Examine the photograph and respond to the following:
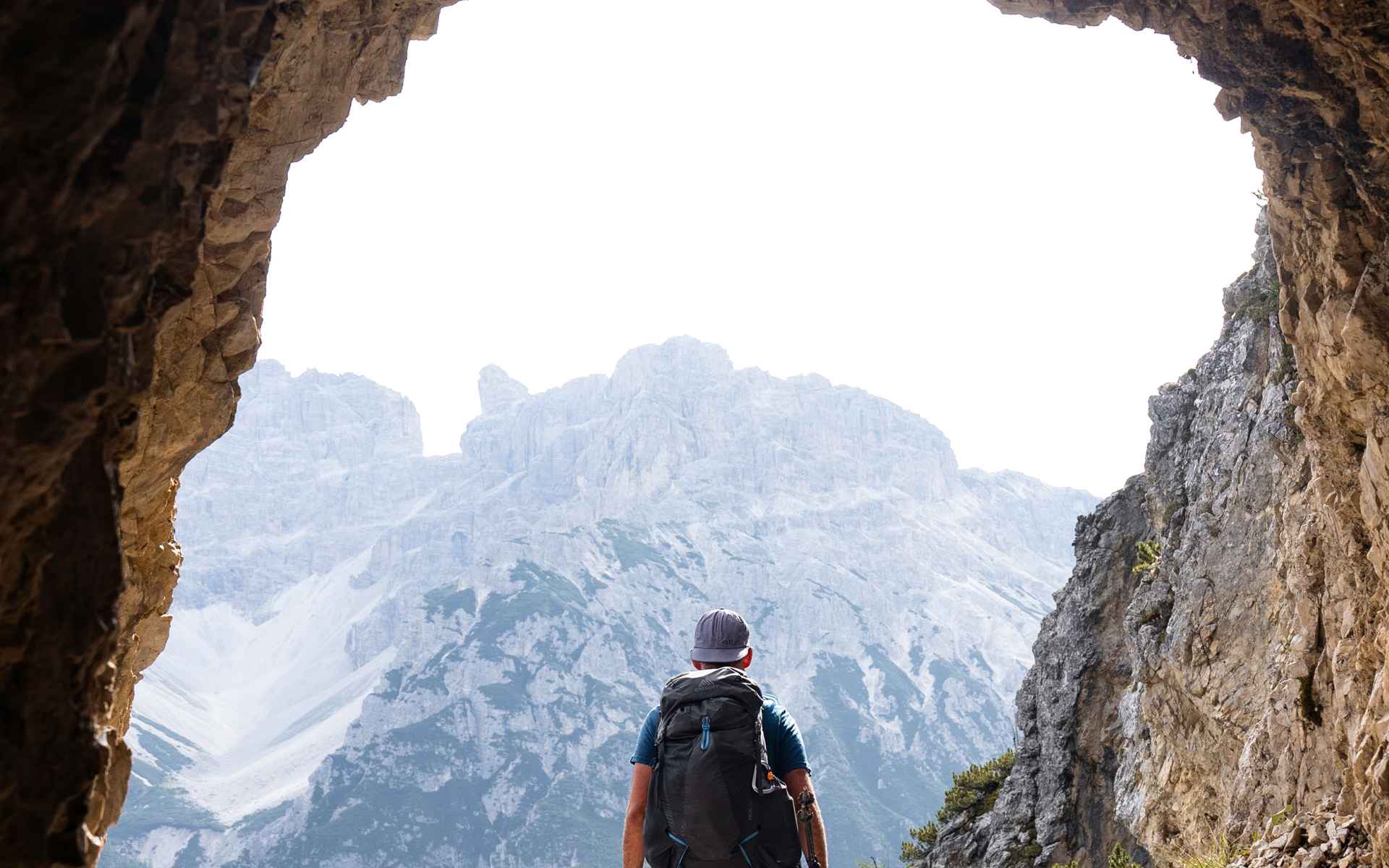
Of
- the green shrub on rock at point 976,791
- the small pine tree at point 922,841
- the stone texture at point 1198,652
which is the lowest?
the small pine tree at point 922,841

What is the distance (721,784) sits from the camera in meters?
6.50

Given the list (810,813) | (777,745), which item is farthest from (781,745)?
(810,813)

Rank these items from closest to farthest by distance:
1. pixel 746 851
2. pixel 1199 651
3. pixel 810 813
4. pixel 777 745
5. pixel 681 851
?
pixel 746 851 < pixel 681 851 < pixel 810 813 < pixel 777 745 < pixel 1199 651

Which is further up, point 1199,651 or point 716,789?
point 716,789

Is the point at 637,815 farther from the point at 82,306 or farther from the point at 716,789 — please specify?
the point at 82,306

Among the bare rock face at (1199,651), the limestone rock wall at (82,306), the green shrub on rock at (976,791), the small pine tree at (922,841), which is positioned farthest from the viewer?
the small pine tree at (922,841)

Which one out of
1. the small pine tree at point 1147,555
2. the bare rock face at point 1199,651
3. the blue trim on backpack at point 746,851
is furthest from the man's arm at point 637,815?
the small pine tree at point 1147,555

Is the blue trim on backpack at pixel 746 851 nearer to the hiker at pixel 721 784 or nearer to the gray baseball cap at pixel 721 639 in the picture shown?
the hiker at pixel 721 784

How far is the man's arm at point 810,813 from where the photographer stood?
263 inches

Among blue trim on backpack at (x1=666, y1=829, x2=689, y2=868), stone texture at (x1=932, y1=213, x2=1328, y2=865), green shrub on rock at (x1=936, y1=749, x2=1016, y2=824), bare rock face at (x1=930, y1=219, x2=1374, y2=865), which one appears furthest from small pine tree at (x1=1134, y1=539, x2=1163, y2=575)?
blue trim on backpack at (x1=666, y1=829, x2=689, y2=868)

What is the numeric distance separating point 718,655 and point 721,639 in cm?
11

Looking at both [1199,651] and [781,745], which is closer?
[781,745]

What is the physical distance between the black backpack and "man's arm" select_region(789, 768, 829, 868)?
0.13 meters

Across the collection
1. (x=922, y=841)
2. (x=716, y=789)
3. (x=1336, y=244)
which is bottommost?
(x=922, y=841)
